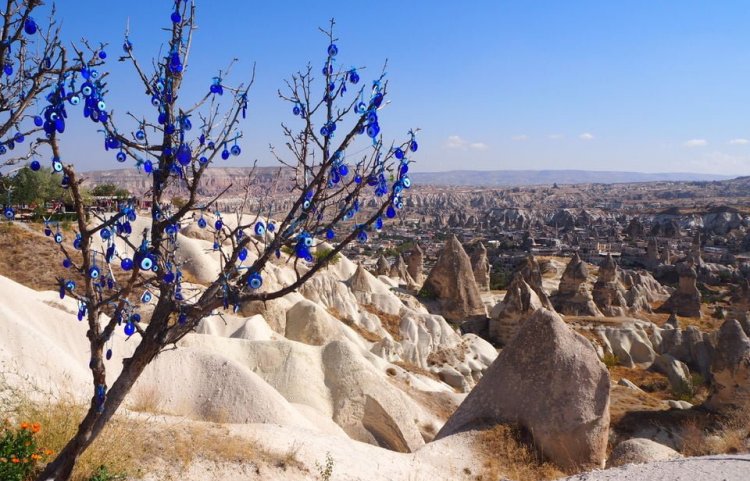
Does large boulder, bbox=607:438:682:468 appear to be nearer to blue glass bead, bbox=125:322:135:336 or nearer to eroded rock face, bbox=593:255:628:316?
blue glass bead, bbox=125:322:135:336

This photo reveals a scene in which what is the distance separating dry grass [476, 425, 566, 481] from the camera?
336 inches

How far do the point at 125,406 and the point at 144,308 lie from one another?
818cm

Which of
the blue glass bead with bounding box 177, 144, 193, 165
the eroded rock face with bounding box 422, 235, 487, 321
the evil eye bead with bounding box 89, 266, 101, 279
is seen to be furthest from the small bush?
the eroded rock face with bounding box 422, 235, 487, 321

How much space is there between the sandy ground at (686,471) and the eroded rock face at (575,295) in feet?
91.1

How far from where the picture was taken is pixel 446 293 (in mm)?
29953

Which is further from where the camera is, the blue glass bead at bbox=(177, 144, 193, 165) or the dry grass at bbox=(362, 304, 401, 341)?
the dry grass at bbox=(362, 304, 401, 341)

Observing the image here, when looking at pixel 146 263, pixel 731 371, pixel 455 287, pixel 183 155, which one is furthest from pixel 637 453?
pixel 455 287

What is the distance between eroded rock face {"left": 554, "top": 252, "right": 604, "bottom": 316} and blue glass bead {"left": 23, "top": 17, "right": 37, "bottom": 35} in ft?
104

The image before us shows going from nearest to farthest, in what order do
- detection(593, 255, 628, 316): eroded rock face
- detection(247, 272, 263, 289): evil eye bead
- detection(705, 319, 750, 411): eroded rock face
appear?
detection(247, 272, 263, 289): evil eye bead < detection(705, 319, 750, 411): eroded rock face < detection(593, 255, 628, 316): eroded rock face

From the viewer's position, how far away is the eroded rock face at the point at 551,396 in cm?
947

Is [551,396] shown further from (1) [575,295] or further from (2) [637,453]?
(1) [575,295]

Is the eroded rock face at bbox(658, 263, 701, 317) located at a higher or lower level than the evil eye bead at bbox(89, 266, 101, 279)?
lower

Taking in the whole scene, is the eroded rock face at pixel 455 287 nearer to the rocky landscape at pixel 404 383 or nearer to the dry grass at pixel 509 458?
the rocky landscape at pixel 404 383

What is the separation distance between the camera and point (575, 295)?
33.2m
